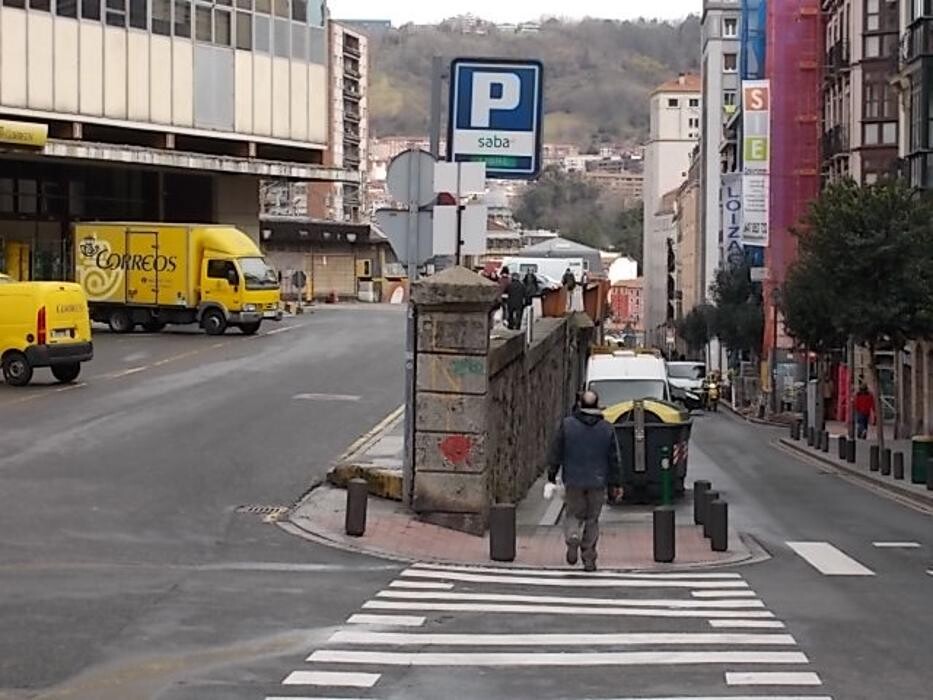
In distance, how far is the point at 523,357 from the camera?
78.0ft

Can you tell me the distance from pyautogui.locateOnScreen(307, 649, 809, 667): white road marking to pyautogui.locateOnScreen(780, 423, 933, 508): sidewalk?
1763cm

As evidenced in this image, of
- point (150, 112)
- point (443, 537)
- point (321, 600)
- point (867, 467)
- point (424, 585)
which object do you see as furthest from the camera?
point (150, 112)

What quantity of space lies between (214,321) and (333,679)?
118 ft

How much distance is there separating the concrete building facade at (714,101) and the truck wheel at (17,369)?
8678cm

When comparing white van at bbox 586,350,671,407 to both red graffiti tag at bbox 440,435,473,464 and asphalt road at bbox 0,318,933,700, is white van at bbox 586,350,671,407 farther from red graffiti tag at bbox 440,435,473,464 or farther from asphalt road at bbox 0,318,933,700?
red graffiti tag at bbox 440,435,473,464

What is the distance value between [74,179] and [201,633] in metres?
47.5

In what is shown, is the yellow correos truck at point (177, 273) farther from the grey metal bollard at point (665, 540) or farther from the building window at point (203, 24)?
the grey metal bollard at point (665, 540)

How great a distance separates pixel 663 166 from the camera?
609 ft

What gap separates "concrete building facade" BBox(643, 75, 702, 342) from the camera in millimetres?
170625

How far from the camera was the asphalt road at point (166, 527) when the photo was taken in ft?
34.8

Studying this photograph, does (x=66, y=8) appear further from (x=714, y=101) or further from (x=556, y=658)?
(x=714, y=101)

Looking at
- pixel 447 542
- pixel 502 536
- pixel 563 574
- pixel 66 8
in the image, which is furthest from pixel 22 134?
pixel 563 574

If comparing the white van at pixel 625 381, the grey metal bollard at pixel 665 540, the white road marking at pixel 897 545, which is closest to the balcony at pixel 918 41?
the white van at pixel 625 381

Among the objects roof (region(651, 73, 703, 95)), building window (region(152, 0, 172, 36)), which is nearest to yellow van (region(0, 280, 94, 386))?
building window (region(152, 0, 172, 36))
